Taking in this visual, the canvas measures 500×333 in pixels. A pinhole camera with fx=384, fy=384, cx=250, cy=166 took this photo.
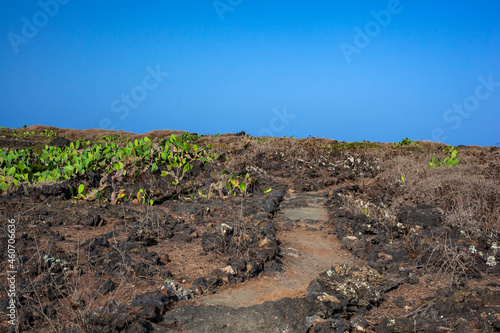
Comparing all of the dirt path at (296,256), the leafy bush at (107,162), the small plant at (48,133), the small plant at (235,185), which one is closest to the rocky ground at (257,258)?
the dirt path at (296,256)

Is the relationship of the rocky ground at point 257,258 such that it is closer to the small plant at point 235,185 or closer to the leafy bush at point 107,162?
the small plant at point 235,185

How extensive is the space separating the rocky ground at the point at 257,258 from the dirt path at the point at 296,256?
0.02m

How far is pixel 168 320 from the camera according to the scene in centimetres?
338

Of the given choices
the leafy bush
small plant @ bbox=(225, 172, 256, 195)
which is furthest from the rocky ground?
the leafy bush

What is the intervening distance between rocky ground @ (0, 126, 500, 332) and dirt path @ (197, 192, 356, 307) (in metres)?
0.02

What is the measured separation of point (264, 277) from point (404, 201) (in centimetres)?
413

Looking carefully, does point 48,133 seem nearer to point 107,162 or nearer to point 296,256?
point 107,162

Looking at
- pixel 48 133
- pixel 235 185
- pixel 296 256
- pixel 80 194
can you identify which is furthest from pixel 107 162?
pixel 48 133

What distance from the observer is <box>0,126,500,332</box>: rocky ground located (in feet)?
11.0

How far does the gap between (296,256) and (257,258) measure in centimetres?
73

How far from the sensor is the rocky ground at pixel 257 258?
132 inches

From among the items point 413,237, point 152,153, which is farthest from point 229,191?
point 413,237

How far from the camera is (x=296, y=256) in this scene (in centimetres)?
529

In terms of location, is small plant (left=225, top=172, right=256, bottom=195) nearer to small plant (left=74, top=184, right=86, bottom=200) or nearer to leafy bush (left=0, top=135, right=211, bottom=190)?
leafy bush (left=0, top=135, right=211, bottom=190)
